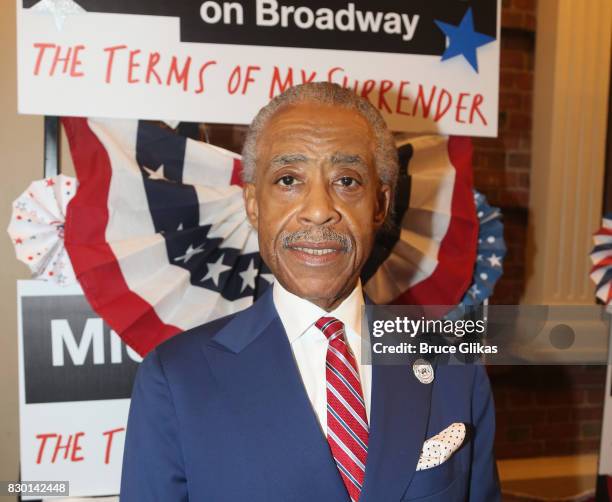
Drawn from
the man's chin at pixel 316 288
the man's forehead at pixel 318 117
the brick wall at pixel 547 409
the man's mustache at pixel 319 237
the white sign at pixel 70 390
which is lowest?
the brick wall at pixel 547 409

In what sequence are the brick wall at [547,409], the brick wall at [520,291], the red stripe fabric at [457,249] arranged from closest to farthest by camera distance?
the red stripe fabric at [457,249]
the brick wall at [520,291]
the brick wall at [547,409]

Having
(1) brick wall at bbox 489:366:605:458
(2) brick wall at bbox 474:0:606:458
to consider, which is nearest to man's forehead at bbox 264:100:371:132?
(2) brick wall at bbox 474:0:606:458

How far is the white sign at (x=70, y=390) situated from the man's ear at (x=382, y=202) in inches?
28.0

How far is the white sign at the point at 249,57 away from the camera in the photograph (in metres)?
1.22

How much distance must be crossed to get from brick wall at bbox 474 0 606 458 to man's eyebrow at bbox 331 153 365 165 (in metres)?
1.77

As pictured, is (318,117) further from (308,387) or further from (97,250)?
(97,250)

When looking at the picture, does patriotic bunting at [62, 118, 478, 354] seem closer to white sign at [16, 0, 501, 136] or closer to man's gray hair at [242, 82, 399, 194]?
white sign at [16, 0, 501, 136]

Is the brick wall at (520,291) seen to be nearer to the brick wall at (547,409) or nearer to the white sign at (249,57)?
the brick wall at (547,409)

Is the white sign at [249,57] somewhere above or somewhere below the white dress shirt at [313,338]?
above

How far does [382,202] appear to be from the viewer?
1.01 m

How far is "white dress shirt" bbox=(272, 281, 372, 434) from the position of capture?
0.89m

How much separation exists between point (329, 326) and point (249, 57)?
0.72 m

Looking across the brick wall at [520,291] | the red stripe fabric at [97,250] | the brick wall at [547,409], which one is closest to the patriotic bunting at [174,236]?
the red stripe fabric at [97,250]

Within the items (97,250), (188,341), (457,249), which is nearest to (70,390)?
(97,250)
